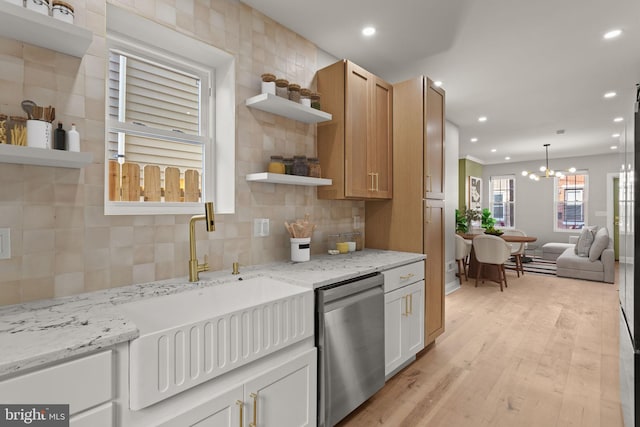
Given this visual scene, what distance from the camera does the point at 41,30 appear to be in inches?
50.9

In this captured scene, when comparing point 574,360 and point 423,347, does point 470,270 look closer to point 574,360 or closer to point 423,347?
point 574,360

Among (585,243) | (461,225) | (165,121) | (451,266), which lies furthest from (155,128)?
(585,243)

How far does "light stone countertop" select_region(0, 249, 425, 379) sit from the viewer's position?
3.01 ft

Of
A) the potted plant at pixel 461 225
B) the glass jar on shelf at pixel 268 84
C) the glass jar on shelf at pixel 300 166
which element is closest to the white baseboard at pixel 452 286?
the potted plant at pixel 461 225

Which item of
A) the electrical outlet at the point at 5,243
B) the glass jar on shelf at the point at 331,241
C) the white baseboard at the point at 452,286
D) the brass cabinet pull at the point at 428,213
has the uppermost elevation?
the brass cabinet pull at the point at 428,213

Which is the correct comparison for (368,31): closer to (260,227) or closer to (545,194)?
(260,227)

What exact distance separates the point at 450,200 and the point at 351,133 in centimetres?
304

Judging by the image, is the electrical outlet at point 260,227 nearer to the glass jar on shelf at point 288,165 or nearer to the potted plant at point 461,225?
the glass jar on shelf at point 288,165

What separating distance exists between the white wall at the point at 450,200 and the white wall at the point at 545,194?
5.02 m

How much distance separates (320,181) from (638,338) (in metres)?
1.89

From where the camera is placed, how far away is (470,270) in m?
5.82

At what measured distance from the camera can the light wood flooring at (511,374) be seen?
203 centimetres

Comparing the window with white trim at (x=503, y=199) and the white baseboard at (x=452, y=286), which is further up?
the window with white trim at (x=503, y=199)

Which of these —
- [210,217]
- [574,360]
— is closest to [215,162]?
[210,217]
